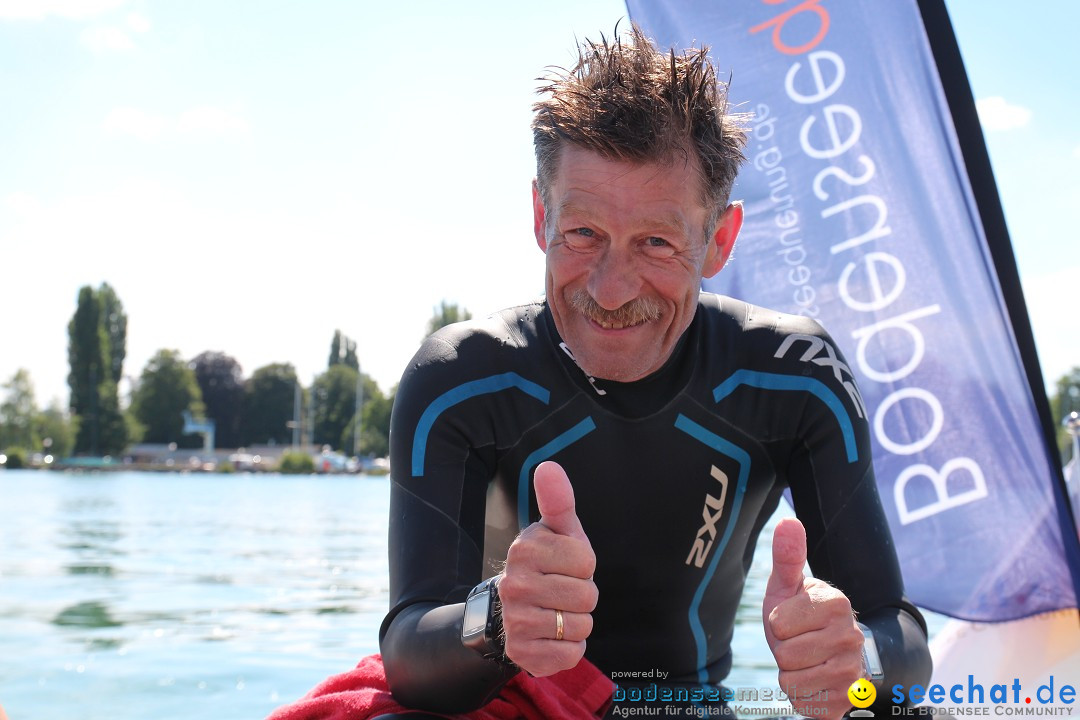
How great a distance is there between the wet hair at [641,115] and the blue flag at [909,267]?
1618 millimetres

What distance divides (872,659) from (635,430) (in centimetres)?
72

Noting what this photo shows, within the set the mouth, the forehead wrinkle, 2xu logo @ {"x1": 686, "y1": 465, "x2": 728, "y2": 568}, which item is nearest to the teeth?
the mouth

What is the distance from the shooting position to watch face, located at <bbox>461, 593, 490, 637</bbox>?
157 cm

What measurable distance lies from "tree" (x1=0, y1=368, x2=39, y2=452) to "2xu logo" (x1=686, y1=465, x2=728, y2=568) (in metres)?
75.6

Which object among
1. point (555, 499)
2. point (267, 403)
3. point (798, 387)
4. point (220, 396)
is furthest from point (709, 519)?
point (220, 396)

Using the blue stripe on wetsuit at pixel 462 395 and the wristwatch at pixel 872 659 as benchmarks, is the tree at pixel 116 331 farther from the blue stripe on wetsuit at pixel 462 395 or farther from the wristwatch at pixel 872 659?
the wristwatch at pixel 872 659

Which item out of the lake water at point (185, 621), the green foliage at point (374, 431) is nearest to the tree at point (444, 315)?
the green foliage at point (374, 431)

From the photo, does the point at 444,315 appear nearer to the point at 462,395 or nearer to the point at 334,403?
the point at 334,403

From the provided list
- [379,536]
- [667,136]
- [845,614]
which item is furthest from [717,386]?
[379,536]

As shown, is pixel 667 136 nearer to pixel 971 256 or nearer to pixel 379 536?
pixel 971 256

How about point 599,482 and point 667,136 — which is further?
point 599,482

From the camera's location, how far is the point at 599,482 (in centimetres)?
216

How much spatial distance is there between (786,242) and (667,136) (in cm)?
184

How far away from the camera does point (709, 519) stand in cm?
221
